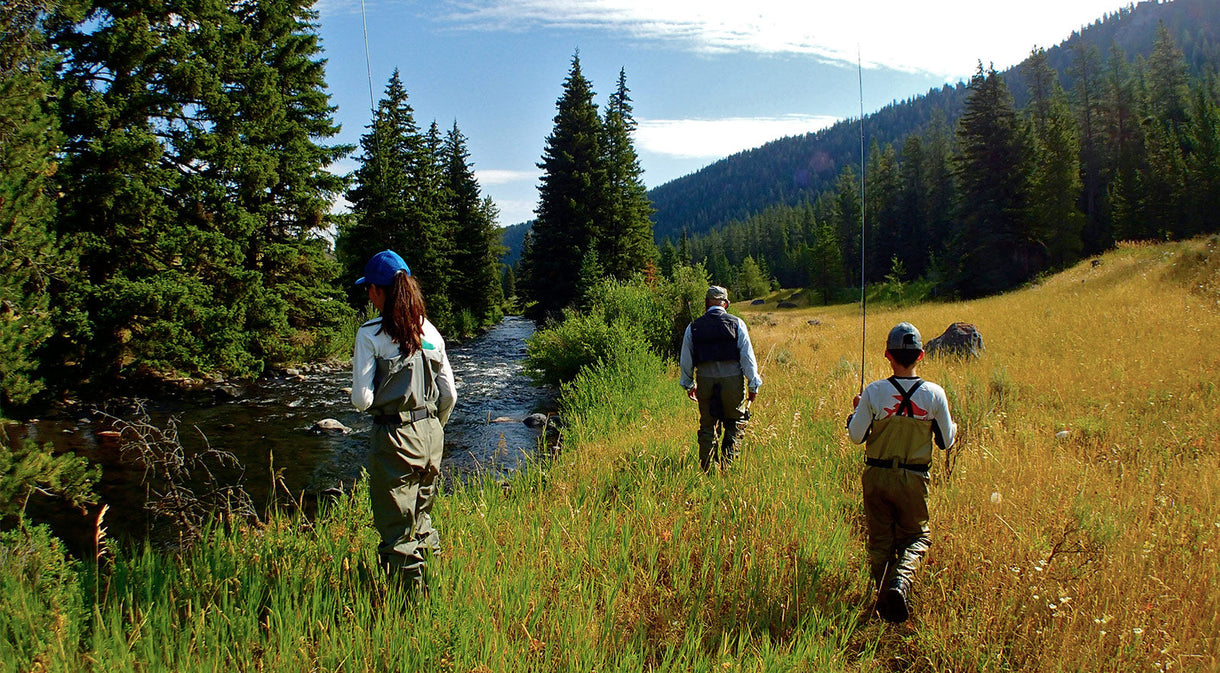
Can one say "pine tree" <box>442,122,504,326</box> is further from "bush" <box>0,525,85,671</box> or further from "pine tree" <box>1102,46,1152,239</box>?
"pine tree" <box>1102,46,1152,239</box>

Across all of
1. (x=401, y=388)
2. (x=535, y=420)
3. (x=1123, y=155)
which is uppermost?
(x=1123, y=155)

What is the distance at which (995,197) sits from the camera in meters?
36.8

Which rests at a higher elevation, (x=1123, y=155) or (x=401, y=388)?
(x=1123, y=155)

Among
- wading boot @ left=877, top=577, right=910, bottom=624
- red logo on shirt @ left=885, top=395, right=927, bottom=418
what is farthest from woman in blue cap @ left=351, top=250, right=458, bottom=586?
red logo on shirt @ left=885, top=395, right=927, bottom=418

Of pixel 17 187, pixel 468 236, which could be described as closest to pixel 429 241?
pixel 468 236

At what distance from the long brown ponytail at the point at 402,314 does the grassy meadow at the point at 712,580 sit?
1.29m

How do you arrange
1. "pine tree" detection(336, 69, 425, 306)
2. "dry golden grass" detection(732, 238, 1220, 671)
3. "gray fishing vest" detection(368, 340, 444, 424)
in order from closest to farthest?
"dry golden grass" detection(732, 238, 1220, 671), "gray fishing vest" detection(368, 340, 444, 424), "pine tree" detection(336, 69, 425, 306)

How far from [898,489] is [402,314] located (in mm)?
3220

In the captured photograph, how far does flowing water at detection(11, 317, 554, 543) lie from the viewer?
8.53m

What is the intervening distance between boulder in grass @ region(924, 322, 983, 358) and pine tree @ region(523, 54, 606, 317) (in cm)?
1925

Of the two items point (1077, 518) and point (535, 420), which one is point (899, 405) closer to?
point (1077, 518)

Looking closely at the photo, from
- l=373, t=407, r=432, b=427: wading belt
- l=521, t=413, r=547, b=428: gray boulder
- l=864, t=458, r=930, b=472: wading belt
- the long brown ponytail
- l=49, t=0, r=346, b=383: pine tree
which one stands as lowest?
l=521, t=413, r=547, b=428: gray boulder

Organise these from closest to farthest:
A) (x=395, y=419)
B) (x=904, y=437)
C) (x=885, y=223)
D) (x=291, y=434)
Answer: (x=395, y=419) → (x=904, y=437) → (x=291, y=434) → (x=885, y=223)

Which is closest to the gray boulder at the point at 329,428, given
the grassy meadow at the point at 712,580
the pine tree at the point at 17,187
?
the pine tree at the point at 17,187
